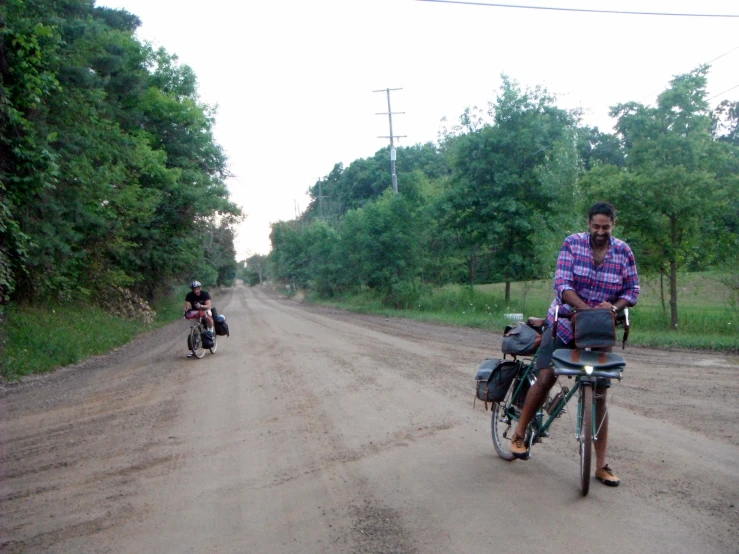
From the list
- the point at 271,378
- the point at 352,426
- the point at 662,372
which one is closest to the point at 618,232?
the point at 662,372

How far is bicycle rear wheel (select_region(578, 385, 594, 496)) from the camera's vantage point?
4.76m

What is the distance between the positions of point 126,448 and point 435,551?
390 cm

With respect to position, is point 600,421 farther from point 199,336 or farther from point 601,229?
point 199,336

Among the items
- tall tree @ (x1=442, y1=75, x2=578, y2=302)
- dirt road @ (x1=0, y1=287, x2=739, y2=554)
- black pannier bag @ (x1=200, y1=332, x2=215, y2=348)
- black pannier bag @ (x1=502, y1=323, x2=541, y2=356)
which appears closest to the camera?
dirt road @ (x1=0, y1=287, x2=739, y2=554)

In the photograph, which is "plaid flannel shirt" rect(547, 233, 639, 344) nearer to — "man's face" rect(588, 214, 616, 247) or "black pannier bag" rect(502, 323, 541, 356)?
"man's face" rect(588, 214, 616, 247)

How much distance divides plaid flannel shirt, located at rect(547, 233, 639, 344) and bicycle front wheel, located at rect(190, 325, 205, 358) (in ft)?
35.1

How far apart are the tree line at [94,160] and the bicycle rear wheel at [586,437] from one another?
39.2 feet

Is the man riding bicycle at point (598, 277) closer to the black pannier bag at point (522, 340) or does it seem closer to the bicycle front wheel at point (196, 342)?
the black pannier bag at point (522, 340)

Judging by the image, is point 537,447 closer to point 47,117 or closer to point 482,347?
point 482,347

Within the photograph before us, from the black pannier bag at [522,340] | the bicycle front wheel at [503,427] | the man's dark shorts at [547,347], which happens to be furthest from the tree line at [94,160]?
the man's dark shorts at [547,347]

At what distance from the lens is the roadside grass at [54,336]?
13422 millimetres

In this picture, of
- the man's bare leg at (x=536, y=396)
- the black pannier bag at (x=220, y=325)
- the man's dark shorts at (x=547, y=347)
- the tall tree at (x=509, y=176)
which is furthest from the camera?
the tall tree at (x=509, y=176)

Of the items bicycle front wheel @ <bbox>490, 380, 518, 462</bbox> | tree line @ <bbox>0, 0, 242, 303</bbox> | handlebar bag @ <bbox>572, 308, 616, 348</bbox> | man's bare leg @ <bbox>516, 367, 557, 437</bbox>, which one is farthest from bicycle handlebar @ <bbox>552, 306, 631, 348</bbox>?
tree line @ <bbox>0, 0, 242, 303</bbox>

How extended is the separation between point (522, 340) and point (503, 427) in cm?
98
